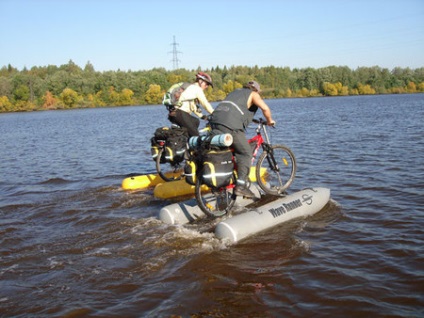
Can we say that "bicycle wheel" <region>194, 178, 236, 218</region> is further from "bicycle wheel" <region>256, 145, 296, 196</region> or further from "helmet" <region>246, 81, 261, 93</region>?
"helmet" <region>246, 81, 261, 93</region>

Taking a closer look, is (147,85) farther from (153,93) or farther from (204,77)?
(204,77)

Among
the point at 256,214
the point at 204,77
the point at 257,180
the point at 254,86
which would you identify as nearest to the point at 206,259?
the point at 256,214

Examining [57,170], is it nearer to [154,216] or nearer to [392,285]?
[154,216]

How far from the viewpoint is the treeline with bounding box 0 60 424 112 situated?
106 m

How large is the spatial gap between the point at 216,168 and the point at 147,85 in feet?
372

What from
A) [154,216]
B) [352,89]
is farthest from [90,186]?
[352,89]

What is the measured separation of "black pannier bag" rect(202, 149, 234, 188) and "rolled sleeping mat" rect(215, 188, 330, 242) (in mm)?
677

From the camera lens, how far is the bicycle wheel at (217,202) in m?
7.35

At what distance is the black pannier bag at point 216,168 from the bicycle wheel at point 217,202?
1.24 ft

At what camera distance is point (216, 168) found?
22.7 ft

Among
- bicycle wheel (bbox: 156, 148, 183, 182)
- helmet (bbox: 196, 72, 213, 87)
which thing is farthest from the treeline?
helmet (bbox: 196, 72, 213, 87)

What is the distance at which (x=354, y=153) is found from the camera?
1476cm

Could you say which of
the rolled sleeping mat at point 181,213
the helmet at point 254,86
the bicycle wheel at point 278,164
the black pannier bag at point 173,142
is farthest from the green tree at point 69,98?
the helmet at point 254,86

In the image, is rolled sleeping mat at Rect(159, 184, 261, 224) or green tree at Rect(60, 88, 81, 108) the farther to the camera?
green tree at Rect(60, 88, 81, 108)
